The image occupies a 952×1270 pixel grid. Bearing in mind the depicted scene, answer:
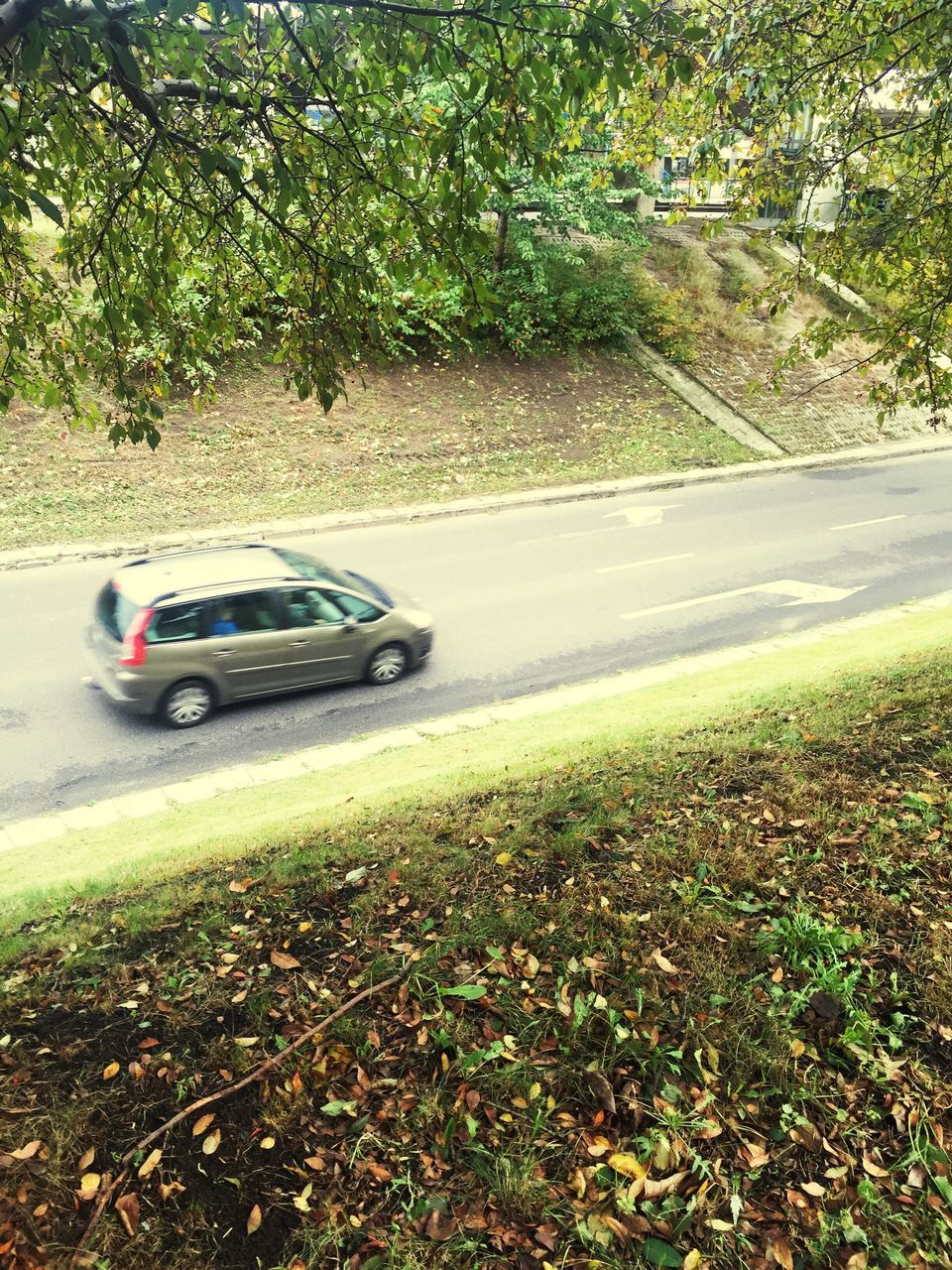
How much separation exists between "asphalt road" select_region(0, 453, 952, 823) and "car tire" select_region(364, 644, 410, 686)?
229mm


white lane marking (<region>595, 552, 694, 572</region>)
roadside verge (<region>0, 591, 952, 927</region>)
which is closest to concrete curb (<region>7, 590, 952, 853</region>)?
roadside verge (<region>0, 591, 952, 927</region>)

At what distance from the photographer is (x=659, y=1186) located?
2.92 meters

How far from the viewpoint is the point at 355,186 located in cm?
487

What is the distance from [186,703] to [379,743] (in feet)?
7.58

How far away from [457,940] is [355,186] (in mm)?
3999

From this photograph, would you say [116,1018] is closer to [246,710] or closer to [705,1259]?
[705,1259]

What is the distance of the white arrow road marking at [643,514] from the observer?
59.4 feet

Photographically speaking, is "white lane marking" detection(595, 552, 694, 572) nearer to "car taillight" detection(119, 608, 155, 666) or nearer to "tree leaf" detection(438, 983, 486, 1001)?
"car taillight" detection(119, 608, 155, 666)

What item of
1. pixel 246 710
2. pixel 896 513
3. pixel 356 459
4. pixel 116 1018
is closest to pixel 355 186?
pixel 116 1018

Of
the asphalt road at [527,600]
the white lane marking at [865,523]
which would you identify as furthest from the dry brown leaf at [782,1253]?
the white lane marking at [865,523]

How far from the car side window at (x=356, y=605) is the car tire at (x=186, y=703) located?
1.86 metres

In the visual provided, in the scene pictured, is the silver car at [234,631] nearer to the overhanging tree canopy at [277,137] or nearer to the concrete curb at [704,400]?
the overhanging tree canopy at [277,137]

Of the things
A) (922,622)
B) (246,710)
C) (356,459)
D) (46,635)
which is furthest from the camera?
(356,459)

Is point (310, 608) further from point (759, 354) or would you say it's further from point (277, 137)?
point (759, 354)
